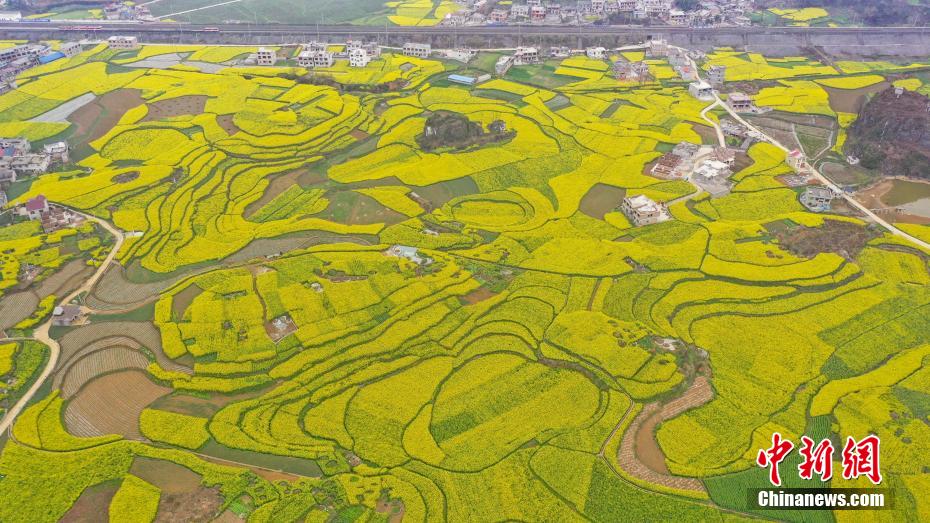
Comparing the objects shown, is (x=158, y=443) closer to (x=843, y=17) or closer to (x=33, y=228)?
(x=33, y=228)

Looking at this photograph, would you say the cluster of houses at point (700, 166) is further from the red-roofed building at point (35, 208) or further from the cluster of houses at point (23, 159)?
the cluster of houses at point (23, 159)

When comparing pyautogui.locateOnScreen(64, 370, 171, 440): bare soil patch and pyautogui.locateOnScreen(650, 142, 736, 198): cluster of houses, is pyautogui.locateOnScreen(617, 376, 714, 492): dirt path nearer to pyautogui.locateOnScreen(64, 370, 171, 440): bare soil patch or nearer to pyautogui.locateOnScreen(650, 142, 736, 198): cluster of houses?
pyautogui.locateOnScreen(64, 370, 171, 440): bare soil patch

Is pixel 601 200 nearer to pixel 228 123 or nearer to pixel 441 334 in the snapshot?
pixel 441 334

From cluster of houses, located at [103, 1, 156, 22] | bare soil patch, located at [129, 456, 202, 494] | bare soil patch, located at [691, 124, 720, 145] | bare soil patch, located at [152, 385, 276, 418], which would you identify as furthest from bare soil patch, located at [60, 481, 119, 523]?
cluster of houses, located at [103, 1, 156, 22]

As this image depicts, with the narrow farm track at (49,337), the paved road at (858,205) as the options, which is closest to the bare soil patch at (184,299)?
the narrow farm track at (49,337)

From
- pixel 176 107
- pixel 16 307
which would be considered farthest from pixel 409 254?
pixel 176 107

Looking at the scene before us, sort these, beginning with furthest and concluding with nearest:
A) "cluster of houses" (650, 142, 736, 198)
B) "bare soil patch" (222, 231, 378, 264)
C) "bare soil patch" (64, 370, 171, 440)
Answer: "cluster of houses" (650, 142, 736, 198)
"bare soil patch" (222, 231, 378, 264)
"bare soil patch" (64, 370, 171, 440)
